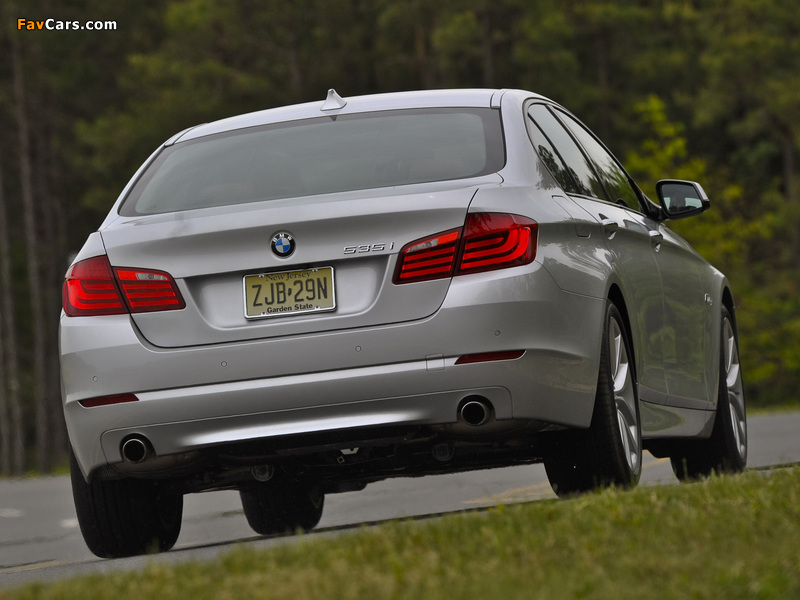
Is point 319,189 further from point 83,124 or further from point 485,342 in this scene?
point 83,124

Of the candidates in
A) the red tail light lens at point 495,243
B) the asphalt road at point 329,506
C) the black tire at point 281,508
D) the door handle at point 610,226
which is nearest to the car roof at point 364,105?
the door handle at point 610,226

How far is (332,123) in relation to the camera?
6.79m

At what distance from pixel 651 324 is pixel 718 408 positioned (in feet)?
4.64

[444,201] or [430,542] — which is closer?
[430,542]

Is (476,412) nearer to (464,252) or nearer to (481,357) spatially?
(481,357)

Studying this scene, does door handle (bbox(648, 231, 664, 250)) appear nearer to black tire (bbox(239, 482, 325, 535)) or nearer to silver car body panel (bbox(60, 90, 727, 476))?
silver car body panel (bbox(60, 90, 727, 476))

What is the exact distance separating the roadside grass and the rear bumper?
546 mm

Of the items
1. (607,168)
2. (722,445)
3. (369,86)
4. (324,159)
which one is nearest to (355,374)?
(324,159)

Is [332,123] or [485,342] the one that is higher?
[332,123]

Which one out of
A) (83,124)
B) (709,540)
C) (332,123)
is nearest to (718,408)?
(332,123)

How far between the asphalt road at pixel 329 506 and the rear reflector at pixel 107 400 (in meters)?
1.01

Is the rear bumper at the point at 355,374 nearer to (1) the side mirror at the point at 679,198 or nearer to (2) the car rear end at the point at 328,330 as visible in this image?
(2) the car rear end at the point at 328,330

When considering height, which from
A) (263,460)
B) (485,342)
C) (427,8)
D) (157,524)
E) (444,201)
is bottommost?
(157,524)

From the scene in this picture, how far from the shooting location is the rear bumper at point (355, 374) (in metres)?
5.72
